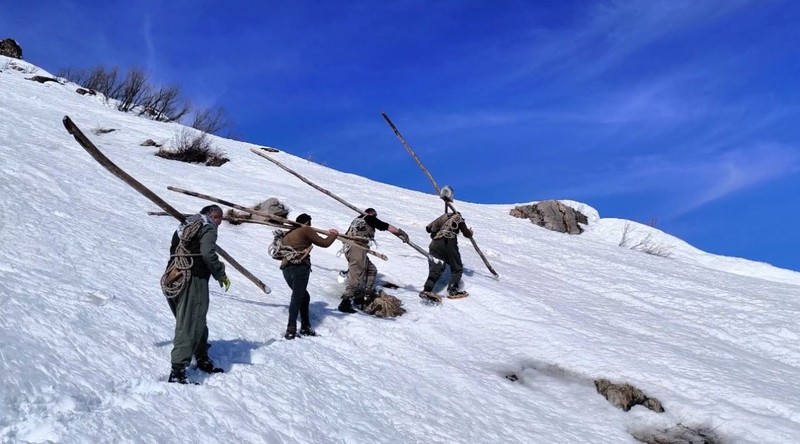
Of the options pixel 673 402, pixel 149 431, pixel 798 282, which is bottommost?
pixel 149 431

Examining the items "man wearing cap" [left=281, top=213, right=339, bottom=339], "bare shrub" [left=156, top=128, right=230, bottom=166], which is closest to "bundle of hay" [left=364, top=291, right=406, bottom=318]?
"man wearing cap" [left=281, top=213, right=339, bottom=339]

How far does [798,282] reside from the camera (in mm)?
18781

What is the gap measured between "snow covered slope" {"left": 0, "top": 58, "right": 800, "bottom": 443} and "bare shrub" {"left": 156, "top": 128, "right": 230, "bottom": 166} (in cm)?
283

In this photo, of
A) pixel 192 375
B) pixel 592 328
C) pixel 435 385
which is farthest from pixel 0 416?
pixel 592 328

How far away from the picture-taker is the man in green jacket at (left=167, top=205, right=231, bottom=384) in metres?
6.18

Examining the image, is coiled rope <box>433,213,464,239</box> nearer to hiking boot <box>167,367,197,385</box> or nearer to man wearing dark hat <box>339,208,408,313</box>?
man wearing dark hat <box>339,208,408,313</box>

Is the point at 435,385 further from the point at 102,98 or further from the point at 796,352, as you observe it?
the point at 102,98

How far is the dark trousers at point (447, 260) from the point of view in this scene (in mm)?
11766

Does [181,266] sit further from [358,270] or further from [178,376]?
[358,270]

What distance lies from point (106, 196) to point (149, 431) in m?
9.28

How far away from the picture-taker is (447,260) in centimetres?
1212

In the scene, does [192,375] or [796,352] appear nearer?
[192,375]

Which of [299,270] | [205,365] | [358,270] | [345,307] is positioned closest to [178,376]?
[205,365]

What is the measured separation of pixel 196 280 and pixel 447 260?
6571mm
